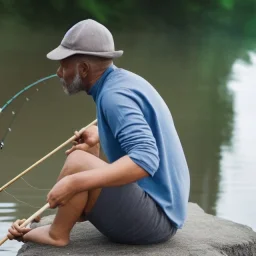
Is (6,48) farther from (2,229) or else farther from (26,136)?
(2,229)

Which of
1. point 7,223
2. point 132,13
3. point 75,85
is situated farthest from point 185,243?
point 132,13

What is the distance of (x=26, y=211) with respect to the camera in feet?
15.6

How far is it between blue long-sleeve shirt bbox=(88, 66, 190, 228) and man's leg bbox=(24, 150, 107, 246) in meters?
0.09

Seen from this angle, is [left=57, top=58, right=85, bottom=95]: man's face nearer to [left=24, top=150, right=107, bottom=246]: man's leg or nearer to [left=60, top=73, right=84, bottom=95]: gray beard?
[left=60, top=73, right=84, bottom=95]: gray beard

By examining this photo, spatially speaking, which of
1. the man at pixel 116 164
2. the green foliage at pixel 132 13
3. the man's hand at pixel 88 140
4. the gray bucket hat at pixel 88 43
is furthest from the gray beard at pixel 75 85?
the green foliage at pixel 132 13

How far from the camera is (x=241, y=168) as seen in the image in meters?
6.12

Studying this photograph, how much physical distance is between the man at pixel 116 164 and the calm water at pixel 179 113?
1114mm

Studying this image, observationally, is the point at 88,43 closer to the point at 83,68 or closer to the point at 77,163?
the point at 83,68

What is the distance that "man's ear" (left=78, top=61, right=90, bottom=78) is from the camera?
311 centimetres

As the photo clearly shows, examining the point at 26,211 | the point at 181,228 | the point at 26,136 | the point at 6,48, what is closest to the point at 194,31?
the point at 6,48

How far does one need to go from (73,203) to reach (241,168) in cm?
323

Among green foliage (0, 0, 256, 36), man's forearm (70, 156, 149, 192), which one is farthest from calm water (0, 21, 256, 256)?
green foliage (0, 0, 256, 36)

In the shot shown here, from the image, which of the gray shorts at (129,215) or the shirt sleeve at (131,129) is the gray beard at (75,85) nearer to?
the shirt sleeve at (131,129)

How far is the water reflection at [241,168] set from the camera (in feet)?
16.8
